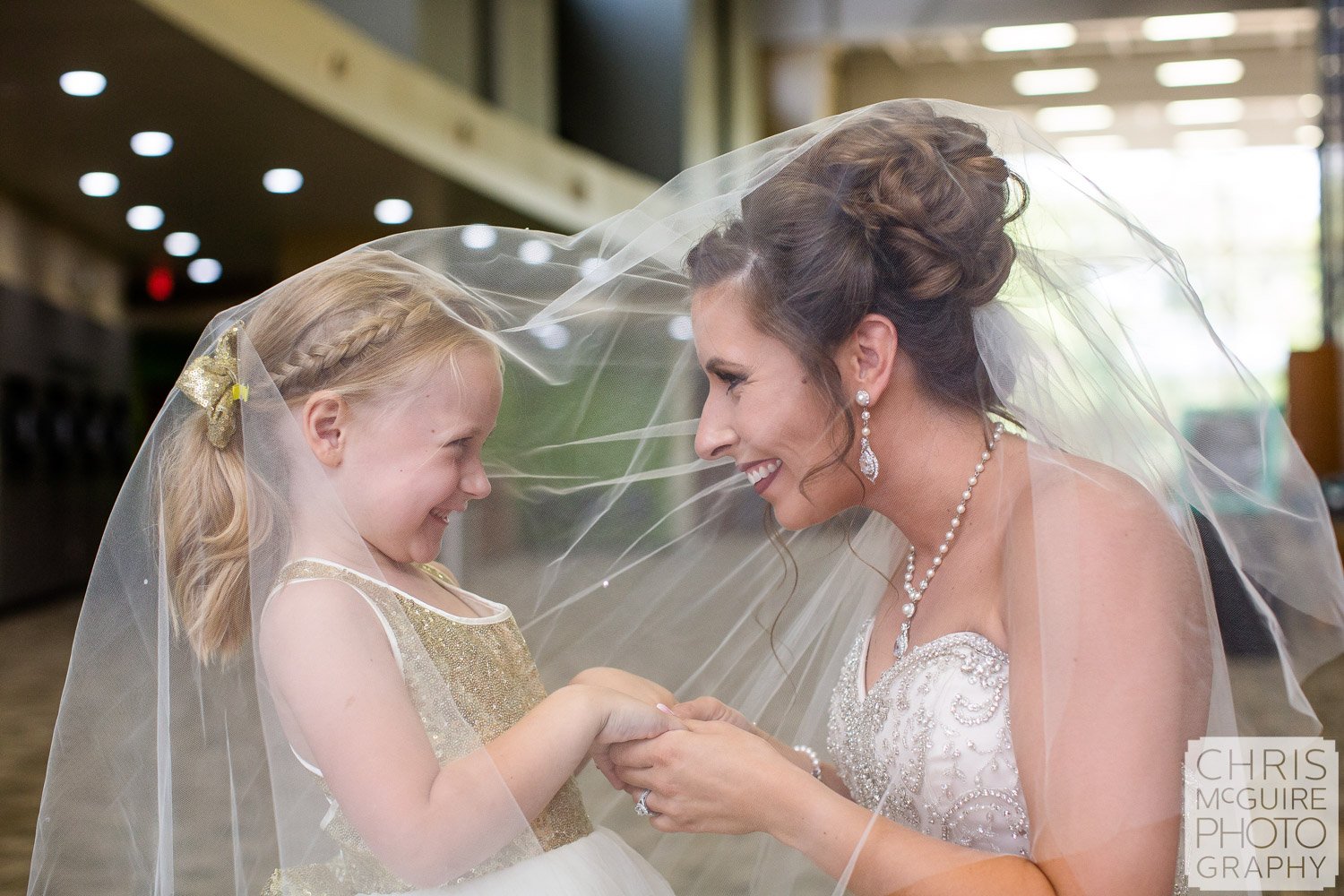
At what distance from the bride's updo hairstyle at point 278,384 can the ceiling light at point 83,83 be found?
5212 mm

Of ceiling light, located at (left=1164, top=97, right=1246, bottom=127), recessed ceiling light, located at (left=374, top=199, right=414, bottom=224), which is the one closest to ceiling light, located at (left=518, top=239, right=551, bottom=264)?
recessed ceiling light, located at (left=374, top=199, right=414, bottom=224)

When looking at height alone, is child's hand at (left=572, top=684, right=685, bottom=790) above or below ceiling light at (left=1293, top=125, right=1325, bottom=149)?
below

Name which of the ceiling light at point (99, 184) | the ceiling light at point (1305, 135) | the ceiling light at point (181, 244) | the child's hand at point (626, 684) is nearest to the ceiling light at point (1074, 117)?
the ceiling light at point (1305, 135)

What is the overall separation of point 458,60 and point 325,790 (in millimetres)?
10627

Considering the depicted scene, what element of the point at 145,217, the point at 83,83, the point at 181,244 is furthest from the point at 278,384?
the point at 181,244

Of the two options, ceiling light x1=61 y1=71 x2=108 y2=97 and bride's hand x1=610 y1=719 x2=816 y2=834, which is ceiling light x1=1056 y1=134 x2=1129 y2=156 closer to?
ceiling light x1=61 y1=71 x2=108 y2=97

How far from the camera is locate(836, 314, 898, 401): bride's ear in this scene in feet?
4.80

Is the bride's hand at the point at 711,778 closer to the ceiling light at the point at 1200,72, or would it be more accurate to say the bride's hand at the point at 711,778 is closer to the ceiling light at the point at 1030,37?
the ceiling light at the point at 1030,37

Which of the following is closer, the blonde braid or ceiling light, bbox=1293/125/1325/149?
the blonde braid

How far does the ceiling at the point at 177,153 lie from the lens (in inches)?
214

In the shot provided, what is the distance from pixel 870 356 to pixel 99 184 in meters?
8.18

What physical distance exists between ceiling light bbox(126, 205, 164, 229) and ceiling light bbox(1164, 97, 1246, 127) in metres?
11.3

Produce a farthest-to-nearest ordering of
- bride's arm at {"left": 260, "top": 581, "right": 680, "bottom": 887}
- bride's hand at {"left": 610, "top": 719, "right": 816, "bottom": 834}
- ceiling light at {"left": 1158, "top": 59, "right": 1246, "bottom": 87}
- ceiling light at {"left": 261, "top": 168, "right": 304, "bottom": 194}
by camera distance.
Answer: ceiling light at {"left": 1158, "top": 59, "right": 1246, "bottom": 87} < ceiling light at {"left": 261, "top": 168, "right": 304, "bottom": 194} < bride's hand at {"left": 610, "top": 719, "right": 816, "bottom": 834} < bride's arm at {"left": 260, "top": 581, "right": 680, "bottom": 887}

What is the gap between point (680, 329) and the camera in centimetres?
167
